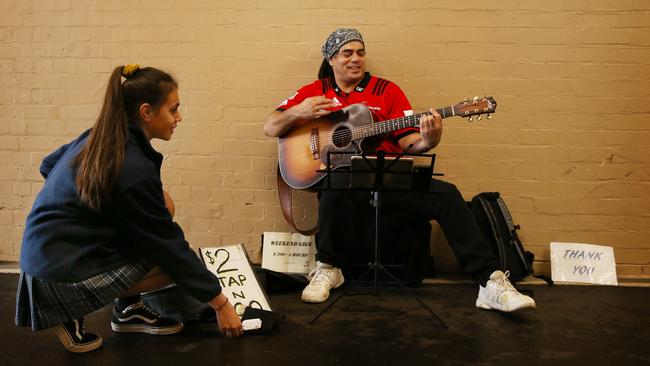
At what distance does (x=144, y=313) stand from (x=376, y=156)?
1081mm

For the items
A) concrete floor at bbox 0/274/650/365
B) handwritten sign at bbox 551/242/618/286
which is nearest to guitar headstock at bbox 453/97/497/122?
concrete floor at bbox 0/274/650/365

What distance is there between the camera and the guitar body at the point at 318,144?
2.77 metres

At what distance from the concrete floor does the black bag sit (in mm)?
381

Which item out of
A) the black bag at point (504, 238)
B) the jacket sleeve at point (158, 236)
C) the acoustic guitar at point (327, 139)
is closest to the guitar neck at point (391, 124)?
the acoustic guitar at point (327, 139)

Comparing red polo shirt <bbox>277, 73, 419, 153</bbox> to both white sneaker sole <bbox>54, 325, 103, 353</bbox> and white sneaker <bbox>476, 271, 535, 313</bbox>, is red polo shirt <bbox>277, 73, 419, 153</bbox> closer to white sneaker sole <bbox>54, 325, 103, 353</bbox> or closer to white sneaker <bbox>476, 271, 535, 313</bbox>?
white sneaker <bbox>476, 271, 535, 313</bbox>

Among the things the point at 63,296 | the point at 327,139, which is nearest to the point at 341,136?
the point at 327,139

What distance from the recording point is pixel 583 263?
3.14m

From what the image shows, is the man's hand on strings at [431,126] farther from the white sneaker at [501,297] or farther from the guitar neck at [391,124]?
the white sneaker at [501,297]

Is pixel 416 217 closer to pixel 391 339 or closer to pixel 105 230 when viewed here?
pixel 391 339

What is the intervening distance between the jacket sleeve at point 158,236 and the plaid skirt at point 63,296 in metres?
0.15

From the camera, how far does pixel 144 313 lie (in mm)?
2205

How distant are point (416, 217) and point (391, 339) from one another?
90 centimetres

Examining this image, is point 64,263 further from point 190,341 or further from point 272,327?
point 272,327

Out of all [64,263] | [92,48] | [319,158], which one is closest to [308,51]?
[319,158]
